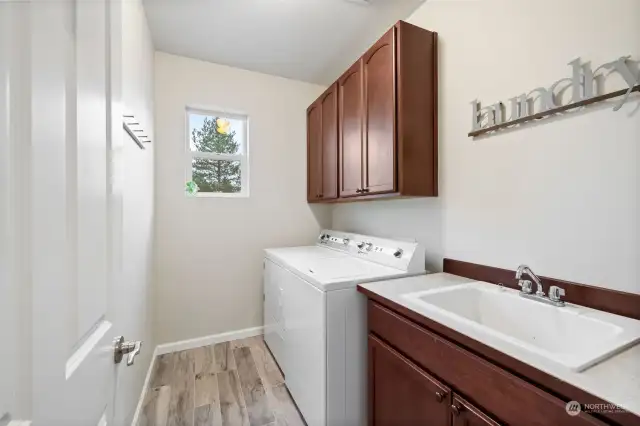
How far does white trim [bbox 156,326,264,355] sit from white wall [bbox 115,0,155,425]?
0.82 ft

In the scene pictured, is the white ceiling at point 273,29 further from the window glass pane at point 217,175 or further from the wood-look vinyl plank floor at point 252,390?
the wood-look vinyl plank floor at point 252,390

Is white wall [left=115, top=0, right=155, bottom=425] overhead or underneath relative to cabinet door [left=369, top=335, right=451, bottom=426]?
overhead

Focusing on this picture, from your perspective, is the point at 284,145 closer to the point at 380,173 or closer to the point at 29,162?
the point at 380,173

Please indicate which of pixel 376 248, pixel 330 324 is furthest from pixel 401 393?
pixel 376 248

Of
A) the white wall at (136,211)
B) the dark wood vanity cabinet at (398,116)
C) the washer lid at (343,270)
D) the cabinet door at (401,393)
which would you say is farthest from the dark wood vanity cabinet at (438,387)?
the white wall at (136,211)

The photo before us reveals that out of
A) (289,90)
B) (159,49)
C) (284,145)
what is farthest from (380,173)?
(159,49)

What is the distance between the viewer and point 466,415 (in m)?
0.88

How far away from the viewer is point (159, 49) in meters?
2.41

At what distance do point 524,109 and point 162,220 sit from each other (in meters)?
2.73

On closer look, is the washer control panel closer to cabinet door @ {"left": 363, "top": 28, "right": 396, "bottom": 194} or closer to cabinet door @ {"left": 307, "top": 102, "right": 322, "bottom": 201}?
cabinet door @ {"left": 363, "top": 28, "right": 396, "bottom": 194}

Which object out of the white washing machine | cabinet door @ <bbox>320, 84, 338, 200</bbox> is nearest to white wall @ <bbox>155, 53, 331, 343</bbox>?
cabinet door @ <bbox>320, 84, 338, 200</bbox>

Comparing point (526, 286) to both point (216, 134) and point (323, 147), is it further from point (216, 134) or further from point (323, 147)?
point (216, 134)

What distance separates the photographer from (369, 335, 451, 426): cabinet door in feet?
3.26

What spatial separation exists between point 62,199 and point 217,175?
238cm
